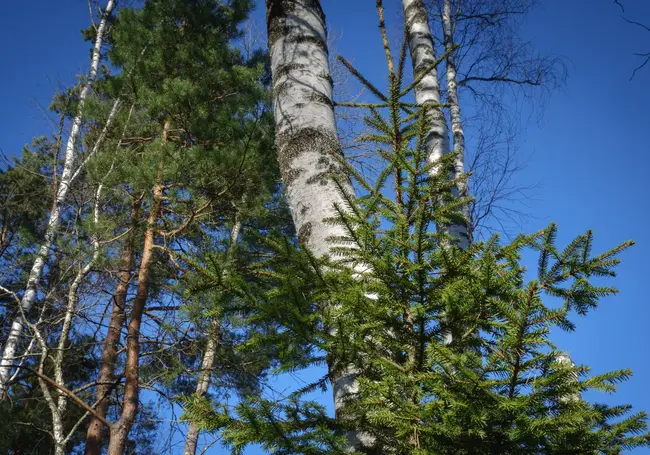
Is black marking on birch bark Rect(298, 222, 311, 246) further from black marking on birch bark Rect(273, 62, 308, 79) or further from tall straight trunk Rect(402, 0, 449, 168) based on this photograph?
tall straight trunk Rect(402, 0, 449, 168)

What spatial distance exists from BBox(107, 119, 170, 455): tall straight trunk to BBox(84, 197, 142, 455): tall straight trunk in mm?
400

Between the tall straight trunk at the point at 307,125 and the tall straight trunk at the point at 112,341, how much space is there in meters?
3.95

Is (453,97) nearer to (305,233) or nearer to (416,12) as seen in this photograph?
(416,12)

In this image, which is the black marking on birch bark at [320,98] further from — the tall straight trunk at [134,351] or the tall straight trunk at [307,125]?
the tall straight trunk at [134,351]

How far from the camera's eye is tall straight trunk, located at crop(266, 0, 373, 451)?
1.85 metres

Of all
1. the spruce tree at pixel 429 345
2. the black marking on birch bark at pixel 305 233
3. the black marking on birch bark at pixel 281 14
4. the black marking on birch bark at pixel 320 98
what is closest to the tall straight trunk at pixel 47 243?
the black marking on birch bark at pixel 281 14

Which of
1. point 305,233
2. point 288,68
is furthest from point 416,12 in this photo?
point 305,233

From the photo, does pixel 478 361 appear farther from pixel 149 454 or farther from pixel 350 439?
pixel 149 454

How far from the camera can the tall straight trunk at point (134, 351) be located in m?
4.42

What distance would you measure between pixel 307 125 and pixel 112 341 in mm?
5726

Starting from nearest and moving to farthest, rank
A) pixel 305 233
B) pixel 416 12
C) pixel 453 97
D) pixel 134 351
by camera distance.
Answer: pixel 305 233 < pixel 134 351 < pixel 416 12 < pixel 453 97

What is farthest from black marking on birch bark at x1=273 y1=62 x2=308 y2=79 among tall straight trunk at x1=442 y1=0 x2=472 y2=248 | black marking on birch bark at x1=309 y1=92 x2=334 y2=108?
tall straight trunk at x1=442 y1=0 x2=472 y2=248

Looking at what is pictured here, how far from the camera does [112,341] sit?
6.59 metres

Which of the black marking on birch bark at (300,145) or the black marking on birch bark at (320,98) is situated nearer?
the black marking on birch bark at (300,145)
